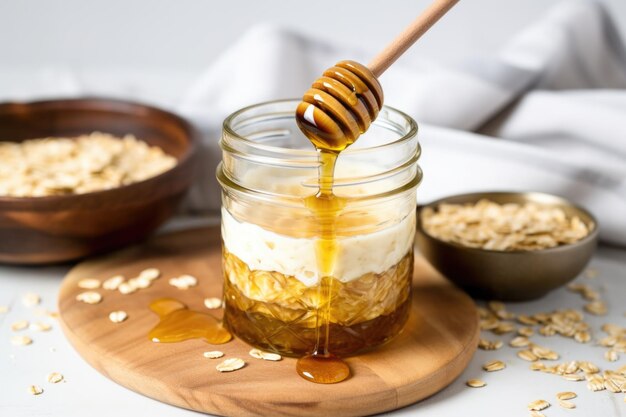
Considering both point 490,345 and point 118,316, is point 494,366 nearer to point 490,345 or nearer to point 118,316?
point 490,345

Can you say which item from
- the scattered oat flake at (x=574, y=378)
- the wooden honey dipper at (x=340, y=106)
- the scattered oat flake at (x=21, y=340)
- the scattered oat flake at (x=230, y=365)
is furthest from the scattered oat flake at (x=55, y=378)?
the scattered oat flake at (x=574, y=378)

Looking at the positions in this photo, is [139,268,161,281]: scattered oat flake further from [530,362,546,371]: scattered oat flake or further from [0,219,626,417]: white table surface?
[530,362,546,371]: scattered oat flake

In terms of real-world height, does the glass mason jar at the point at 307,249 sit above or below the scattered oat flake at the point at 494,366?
above

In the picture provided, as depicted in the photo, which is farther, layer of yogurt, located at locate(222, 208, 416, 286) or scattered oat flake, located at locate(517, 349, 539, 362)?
scattered oat flake, located at locate(517, 349, 539, 362)

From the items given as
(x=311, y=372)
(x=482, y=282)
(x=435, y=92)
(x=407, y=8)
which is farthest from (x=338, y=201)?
(x=407, y=8)

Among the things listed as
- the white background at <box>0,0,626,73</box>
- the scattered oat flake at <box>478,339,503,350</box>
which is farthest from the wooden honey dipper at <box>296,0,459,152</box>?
the white background at <box>0,0,626,73</box>

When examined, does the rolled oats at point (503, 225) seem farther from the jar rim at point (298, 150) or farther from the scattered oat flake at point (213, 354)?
the scattered oat flake at point (213, 354)
